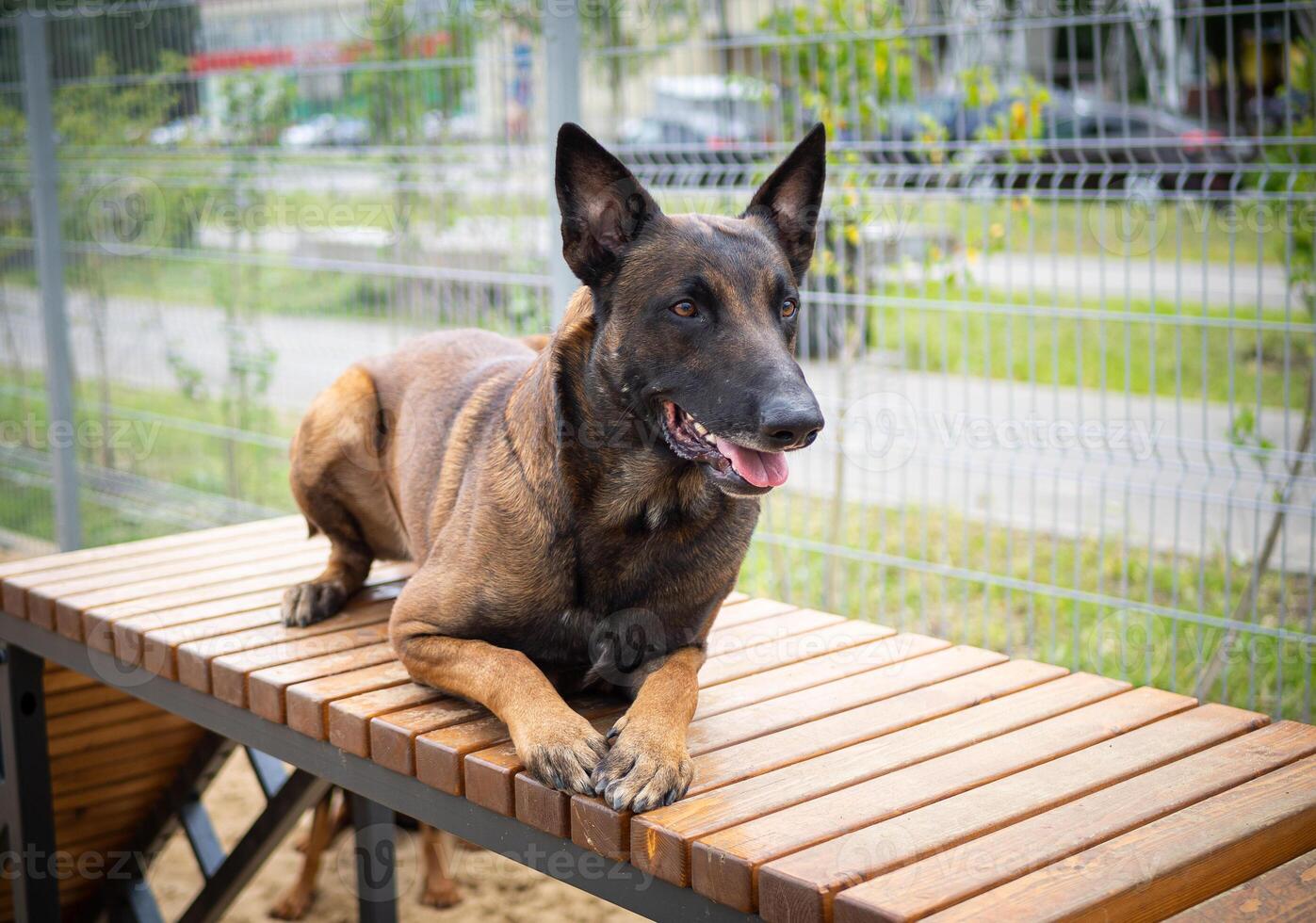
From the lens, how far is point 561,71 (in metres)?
4.42

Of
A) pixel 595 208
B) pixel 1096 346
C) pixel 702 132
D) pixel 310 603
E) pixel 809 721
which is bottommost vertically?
pixel 809 721

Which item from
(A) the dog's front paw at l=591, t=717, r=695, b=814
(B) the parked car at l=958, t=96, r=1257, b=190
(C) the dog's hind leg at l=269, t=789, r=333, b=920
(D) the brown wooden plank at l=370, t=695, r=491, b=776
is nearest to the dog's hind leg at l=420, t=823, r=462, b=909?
(C) the dog's hind leg at l=269, t=789, r=333, b=920

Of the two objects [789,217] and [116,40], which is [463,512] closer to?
[789,217]

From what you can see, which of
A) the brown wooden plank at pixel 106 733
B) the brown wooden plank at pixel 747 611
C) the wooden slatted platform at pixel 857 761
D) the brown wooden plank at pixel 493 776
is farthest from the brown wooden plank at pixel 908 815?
the brown wooden plank at pixel 106 733

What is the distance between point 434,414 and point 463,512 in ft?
1.72

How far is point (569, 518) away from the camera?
260 cm

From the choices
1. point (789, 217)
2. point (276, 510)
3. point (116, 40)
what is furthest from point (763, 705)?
point (116, 40)

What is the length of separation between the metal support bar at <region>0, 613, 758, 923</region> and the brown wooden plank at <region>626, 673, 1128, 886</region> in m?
0.07

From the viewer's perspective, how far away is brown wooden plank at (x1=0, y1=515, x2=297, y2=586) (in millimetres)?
4012

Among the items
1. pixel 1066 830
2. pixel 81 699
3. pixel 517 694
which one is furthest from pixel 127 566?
pixel 1066 830

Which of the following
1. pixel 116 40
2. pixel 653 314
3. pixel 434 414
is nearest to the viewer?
pixel 653 314

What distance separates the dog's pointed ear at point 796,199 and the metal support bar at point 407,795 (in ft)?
4.27

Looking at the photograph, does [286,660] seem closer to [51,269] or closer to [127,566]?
[127,566]

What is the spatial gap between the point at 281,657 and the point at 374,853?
73 cm
